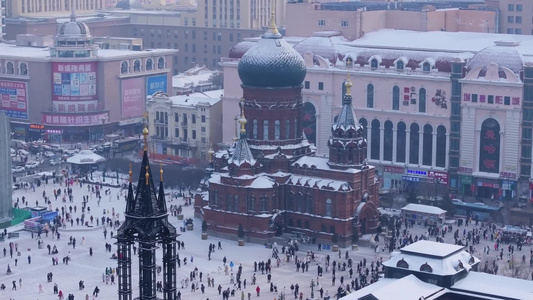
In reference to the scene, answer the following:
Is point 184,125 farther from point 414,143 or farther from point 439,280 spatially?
point 439,280

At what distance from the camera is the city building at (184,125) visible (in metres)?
140

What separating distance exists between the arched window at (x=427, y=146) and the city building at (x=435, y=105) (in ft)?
0.31

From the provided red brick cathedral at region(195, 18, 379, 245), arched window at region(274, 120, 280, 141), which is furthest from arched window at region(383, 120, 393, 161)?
arched window at region(274, 120, 280, 141)

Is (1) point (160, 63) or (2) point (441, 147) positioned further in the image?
(1) point (160, 63)

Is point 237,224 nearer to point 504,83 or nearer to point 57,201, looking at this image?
point 57,201

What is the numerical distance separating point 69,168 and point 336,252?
137 ft

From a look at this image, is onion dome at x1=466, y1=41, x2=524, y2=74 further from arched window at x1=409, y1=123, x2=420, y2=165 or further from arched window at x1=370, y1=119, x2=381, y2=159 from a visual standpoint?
arched window at x1=370, y1=119, x2=381, y2=159

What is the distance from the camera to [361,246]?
10419cm

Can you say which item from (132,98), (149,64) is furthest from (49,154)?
(149,64)

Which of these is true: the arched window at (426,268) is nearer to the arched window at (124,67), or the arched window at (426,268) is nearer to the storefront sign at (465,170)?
the storefront sign at (465,170)

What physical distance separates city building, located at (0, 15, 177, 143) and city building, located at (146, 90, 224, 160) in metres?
12.9

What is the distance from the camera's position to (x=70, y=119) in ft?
495

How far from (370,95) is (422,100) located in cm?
572

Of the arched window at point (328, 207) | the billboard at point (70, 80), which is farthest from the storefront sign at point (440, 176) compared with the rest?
the billboard at point (70, 80)
